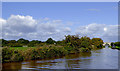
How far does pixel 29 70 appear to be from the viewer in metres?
13.5

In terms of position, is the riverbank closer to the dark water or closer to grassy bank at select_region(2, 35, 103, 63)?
grassy bank at select_region(2, 35, 103, 63)

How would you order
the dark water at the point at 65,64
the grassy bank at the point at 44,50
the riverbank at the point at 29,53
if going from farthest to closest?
the grassy bank at the point at 44,50 → the riverbank at the point at 29,53 → the dark water at the point at 65,64


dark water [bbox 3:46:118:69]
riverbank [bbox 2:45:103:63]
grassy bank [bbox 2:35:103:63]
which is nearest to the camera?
dark water [bbox 3:46:118:69]

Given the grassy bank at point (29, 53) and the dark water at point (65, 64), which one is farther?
the grassy bank at point (29, 53)

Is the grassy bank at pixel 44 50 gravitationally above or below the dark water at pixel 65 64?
above

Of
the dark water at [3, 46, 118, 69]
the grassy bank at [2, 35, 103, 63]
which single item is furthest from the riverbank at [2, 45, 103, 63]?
the dark water at [3, 46, 118, 69]

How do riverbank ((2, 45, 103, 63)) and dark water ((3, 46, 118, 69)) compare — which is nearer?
dark water ((3, 46, 118, 69))

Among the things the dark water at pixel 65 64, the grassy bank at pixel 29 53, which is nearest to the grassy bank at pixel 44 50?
the grassy bank at pixel 29 53

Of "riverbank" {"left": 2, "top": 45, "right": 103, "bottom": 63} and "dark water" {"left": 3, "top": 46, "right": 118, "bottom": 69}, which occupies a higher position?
"riverbank" {"left": 2, "top": 45, "right": 103, "bottom": 63}

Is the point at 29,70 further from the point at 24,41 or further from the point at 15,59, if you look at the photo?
the point at 24,41

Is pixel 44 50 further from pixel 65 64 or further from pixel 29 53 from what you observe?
pixel 65 64

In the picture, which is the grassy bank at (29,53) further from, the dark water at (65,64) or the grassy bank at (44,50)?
the dark water at (65,64)

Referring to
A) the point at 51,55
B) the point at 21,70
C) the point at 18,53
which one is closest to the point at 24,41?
the point at 51,55

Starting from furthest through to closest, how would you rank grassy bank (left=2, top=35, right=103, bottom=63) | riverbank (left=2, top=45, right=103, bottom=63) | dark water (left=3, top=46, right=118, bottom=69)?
grassy bank (left=2, top=35, right=103, bottom=63) < riverbank (left=2, top=45, right=103, bottom=63) < dark water (left=3, top=46, right=118, bottom=69)
